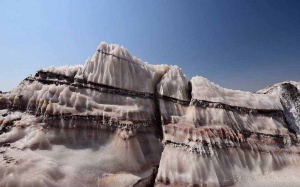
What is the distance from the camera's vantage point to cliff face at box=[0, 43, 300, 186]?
1014 cm

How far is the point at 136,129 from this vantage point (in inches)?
494

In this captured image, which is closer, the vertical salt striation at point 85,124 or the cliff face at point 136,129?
the vertical salt striation at point 85,124

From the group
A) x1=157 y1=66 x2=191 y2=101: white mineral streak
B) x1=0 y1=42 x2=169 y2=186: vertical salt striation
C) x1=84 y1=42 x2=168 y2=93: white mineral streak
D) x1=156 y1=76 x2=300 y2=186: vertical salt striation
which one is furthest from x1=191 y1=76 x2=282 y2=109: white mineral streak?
x1=0 y1=42 x2=169 y2=186: vertical salt striation

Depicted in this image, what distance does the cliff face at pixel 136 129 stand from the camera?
10.1 m

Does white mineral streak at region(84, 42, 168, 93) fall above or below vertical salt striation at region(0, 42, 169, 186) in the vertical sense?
above

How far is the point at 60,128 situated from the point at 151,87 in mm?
6154

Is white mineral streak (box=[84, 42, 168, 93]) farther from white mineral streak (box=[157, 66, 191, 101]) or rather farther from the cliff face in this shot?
white mineral streak (box=[157, 66, 191, 101])

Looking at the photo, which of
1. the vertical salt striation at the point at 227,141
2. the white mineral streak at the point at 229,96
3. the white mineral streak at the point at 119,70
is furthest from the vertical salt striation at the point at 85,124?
the white mineral streak at the point at 229,96

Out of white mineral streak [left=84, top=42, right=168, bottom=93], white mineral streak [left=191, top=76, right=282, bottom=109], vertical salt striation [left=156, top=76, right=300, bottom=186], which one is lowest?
vertical salt striation [left=156, top=76, right=300, bottom=186]

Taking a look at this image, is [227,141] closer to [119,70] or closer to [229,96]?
[229,96]

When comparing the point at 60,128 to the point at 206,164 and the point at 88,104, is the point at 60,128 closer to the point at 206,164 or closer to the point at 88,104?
the point at 88,104

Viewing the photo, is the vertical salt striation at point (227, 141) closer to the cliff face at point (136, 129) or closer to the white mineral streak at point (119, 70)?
the cliff face at point (136, 129)

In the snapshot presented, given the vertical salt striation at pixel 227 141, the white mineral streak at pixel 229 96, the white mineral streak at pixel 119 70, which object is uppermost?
the white mineral streak at pixel 119 70

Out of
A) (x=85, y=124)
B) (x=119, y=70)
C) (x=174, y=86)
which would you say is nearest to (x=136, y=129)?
(x=85, y=124)
